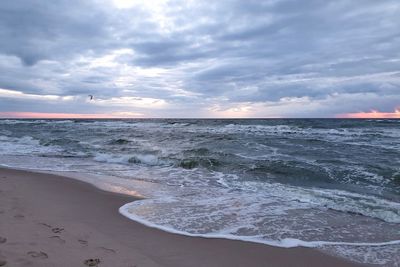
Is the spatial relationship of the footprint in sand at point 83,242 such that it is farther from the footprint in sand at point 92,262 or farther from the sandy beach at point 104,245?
the footprint in sand at point 92,262

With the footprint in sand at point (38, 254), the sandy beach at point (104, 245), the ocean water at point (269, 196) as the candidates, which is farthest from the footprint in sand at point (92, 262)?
the ocean water at point (269, 196)

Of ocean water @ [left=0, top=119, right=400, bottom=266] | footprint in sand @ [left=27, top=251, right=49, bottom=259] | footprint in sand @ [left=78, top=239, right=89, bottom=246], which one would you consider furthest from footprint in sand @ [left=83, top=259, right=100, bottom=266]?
ocean water @ [left=0, top=119, right=400, bottom=266]

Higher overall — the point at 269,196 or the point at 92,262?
the point at 92,262

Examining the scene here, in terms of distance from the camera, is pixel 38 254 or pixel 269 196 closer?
pixel 38 254

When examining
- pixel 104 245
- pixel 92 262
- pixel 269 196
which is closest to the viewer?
pixel 92 262

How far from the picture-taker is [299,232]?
5031mm

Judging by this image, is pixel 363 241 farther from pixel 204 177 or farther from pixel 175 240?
pixel 204 177

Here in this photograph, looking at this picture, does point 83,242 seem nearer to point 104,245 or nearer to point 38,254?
point 104,245

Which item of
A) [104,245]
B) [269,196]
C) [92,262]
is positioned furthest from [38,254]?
[269,196]

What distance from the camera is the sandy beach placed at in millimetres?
3562

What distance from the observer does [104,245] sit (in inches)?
160

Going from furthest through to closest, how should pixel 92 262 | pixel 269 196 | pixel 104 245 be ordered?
pixel 269 196
pixel 104 245
pixel 92 262

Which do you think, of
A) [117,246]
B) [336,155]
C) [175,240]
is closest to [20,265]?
[117,246]

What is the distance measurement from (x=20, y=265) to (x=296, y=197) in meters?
5.70
